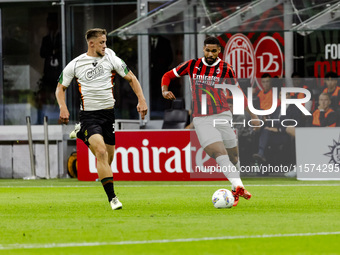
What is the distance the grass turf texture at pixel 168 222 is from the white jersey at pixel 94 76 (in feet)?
4.12

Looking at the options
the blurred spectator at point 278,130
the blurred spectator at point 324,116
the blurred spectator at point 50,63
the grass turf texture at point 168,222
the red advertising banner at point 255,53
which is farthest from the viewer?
the blurred spectator at point 50,63

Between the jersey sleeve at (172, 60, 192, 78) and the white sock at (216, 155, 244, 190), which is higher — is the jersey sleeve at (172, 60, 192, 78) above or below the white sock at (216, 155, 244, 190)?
above

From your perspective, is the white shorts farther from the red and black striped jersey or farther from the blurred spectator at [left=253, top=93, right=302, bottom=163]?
the blurred spectator at [left=253, top=93, right=302, bottom=163]

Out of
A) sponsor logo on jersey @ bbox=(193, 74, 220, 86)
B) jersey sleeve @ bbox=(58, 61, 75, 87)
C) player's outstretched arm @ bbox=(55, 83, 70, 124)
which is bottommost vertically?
player's outstretched arm @ bbox=(55, 83, 70, 124)

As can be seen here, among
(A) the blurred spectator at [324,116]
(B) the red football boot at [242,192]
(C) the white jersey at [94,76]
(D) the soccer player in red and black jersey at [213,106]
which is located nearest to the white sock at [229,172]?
(D) the soccer player in red and black jersey at [213,106]

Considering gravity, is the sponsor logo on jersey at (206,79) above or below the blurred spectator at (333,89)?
above

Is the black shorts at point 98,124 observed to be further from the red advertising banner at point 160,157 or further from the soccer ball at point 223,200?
the red advertising banner at point 160,157

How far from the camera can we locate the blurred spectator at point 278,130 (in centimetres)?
1772

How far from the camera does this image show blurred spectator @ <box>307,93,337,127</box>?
17391 mm

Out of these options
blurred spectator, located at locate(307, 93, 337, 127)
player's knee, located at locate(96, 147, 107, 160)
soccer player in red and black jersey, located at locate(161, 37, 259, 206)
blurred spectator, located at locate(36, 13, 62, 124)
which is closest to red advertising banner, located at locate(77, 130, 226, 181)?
blurred spectator, located at locate(307, 93, 337, 127)

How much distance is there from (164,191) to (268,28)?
5612 millimetres

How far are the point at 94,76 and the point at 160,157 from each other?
7.06 metres

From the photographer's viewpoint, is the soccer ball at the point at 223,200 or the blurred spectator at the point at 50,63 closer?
the soccer ball at the point at 223,200

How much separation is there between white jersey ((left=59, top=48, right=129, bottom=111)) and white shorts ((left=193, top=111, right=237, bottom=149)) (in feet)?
4.10
